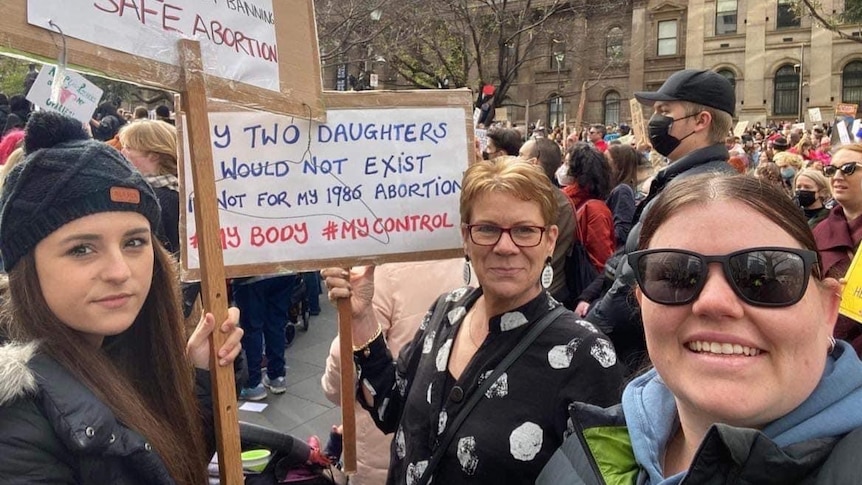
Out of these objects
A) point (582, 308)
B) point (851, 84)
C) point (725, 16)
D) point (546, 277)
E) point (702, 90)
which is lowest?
point (582, 308)

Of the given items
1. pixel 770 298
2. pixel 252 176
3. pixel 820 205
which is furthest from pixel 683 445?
pixel 820 205

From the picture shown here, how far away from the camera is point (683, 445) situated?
4.34 feet

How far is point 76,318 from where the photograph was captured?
1.40 meters

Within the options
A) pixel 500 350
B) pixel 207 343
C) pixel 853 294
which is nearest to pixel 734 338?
pixel 500 350

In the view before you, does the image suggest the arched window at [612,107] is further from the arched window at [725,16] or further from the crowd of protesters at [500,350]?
the crowd of protesters at [500,350]

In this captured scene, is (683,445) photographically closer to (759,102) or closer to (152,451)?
(152,451)

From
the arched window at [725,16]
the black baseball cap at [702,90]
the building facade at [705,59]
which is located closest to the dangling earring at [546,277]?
the black baseball cap at [702,90]

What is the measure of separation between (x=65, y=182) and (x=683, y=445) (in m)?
1.41

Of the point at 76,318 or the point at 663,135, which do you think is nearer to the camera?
the point at 76,318

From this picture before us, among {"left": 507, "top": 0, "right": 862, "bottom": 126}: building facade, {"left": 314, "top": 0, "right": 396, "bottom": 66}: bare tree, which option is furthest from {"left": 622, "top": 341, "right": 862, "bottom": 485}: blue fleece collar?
{"left": 507, "top": 0, "right": 862, "bottom": 126}: building facade

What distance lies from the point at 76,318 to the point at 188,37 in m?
0.74

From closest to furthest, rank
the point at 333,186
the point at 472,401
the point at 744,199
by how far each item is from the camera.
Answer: the point at 744,199 < the point at 472,401 < the point at 333,186

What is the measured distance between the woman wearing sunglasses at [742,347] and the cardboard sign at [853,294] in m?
1.46

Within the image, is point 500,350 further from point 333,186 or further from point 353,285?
point 333,186
